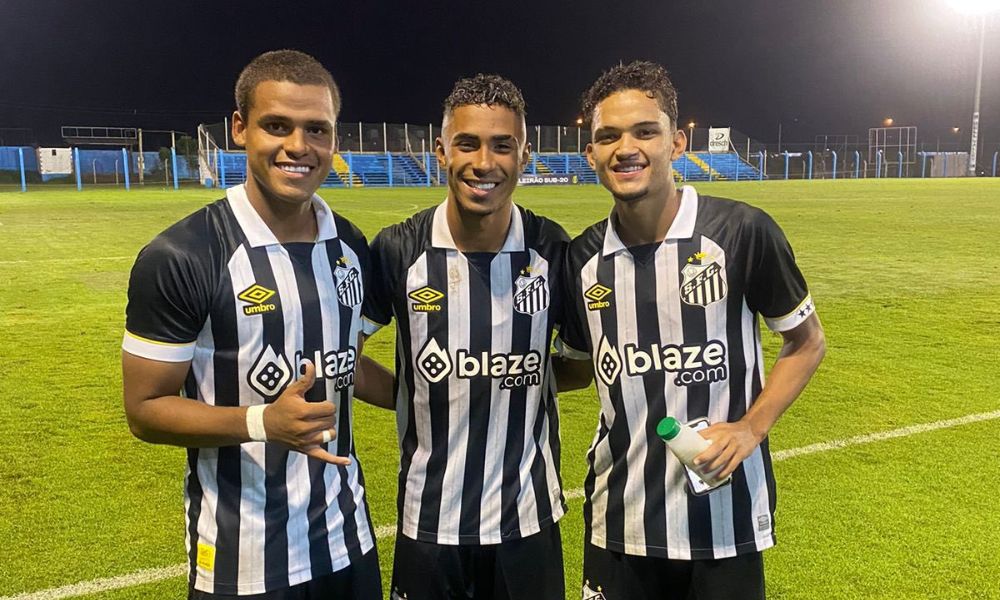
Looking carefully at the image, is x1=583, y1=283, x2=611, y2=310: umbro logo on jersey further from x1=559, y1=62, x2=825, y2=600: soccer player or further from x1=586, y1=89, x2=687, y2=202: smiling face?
x1=586, y1=89, x2=687, y2=202: smiling face

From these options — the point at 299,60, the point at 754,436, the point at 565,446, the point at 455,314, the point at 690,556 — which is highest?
the point at 299,60

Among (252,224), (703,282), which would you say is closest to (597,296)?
(703,282)

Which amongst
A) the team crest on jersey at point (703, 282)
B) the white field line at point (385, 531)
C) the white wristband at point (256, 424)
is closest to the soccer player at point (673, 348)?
the team crest on jersey at point (703, 282)

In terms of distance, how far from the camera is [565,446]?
4.77 meters

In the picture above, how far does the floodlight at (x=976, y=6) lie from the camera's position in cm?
4539

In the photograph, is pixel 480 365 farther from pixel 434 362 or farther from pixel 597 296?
pixel 597 296

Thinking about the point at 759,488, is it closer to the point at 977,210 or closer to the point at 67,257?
the point at 67,257

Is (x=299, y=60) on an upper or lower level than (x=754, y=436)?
upper

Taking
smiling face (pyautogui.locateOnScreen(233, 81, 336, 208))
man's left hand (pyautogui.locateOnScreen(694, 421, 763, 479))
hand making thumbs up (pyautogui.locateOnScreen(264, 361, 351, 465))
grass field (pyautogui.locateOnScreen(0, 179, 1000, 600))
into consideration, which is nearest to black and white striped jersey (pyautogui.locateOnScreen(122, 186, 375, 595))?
smiling face (pyautogui.locateOnScreen(233, 81, 336, 208))

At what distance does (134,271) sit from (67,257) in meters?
12.4

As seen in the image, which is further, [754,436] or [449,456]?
[449,456]

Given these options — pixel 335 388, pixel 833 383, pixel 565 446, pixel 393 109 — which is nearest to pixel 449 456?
pixel 335 388

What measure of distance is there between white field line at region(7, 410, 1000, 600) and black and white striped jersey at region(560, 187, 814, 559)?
1743 millimetres

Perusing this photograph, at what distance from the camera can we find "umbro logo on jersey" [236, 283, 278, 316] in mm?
2070
